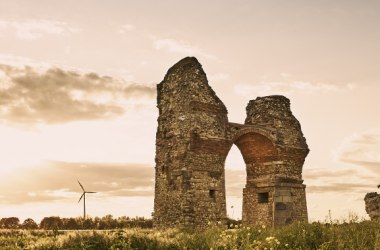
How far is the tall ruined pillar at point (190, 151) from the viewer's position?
18.5m

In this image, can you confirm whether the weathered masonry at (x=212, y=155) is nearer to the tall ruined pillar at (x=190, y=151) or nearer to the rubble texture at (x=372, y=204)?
the tall ruined pillar at (x=190, y=151)

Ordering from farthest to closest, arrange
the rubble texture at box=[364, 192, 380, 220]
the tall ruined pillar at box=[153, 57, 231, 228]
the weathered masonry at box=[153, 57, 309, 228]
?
the rubble texture at box=[364, 192, 380, 220], the weathered masonry at box=[153, 57, 309, 228], the tall ruined pillar at box=[153, 57, 231, 228]

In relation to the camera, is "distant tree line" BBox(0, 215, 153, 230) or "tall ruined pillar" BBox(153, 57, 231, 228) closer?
"tall ruined pillar" BBox(153, 57, 231, 228)

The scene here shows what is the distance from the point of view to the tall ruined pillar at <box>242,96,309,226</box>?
866 inches

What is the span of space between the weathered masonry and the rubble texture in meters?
3.77

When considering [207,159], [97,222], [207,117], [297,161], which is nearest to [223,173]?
[207,159]

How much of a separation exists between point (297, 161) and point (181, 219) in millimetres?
8168

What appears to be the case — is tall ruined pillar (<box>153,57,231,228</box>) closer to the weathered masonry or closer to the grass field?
the weathered masonry

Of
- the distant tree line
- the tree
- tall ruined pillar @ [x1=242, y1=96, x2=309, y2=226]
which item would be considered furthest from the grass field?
the tree

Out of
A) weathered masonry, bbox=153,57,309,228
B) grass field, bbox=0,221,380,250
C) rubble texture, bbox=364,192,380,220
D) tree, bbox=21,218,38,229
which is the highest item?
weathered masonry, bbox=153,57,309,228

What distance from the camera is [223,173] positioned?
19797 millimetres

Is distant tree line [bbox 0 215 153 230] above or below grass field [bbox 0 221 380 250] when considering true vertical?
above

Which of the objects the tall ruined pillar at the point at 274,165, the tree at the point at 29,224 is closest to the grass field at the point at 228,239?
the tall ruined pillar at the point at 274,165

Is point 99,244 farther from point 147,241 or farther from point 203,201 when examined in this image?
point 203,201
